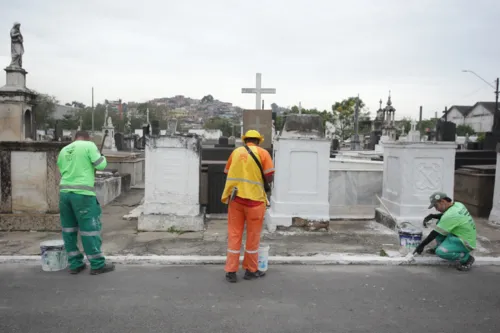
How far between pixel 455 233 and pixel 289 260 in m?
2.19

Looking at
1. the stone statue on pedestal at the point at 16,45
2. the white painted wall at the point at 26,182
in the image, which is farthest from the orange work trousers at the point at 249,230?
the stone statue on pedestal at the point at 16,45

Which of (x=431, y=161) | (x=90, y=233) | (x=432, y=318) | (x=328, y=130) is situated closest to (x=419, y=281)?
(x=432, y=318)

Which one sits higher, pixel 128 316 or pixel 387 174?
pixel 387 174

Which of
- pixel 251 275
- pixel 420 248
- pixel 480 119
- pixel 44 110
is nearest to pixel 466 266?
pixel 420 248

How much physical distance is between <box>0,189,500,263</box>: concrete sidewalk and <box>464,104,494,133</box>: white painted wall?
68132 millimetres

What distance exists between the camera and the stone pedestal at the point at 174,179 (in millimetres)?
7617

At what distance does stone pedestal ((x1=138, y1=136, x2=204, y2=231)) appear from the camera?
762 cm

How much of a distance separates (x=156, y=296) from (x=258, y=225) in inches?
56.2

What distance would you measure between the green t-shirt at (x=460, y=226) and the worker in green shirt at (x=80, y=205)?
14.2 ft

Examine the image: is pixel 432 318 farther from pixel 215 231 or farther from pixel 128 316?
pixel 215 231

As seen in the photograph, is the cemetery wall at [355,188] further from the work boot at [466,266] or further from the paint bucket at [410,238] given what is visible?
the work boot at [466,266]

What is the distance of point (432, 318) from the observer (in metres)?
4.04

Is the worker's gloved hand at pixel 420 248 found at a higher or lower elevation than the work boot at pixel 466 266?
higher

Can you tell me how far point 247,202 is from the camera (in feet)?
16.7
